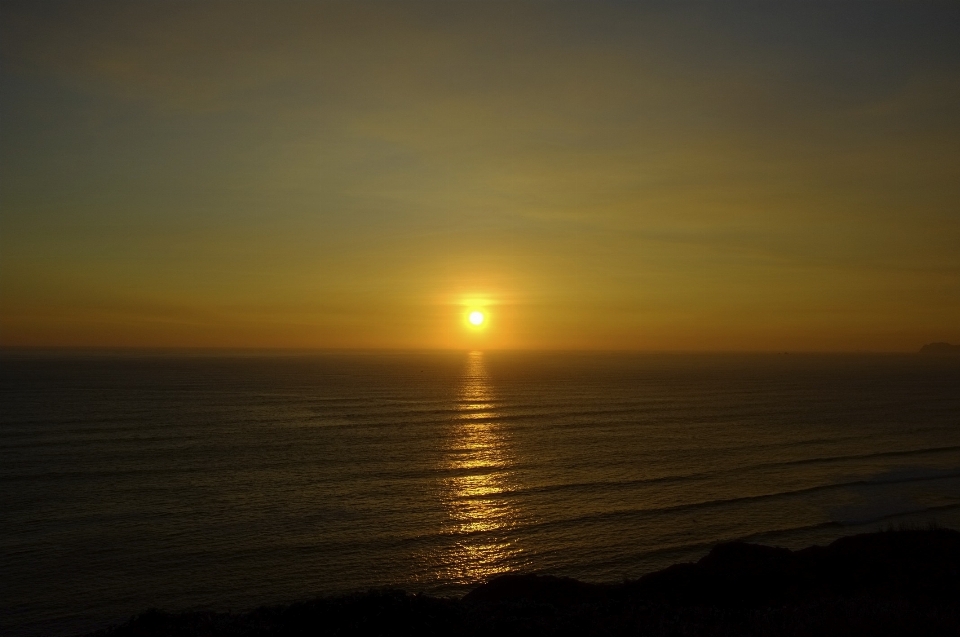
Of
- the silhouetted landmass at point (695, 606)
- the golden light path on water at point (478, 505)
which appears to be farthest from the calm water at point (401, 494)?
the silhouetted landmass at point (695, 606)

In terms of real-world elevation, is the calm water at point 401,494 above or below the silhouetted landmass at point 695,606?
below

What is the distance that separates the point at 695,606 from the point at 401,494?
27708 mm

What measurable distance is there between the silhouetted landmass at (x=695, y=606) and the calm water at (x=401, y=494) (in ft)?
25.8

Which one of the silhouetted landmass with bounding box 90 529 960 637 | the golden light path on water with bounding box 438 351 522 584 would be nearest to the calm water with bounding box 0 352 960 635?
the golden light path on water with bounding box 438 351 522 584

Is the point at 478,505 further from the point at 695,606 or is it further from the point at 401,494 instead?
the point at 695,606

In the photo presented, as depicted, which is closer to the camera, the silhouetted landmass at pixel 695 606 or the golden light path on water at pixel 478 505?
the silhouetted landmass at pixel 695 606

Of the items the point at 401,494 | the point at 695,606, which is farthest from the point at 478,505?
the point at 695,606

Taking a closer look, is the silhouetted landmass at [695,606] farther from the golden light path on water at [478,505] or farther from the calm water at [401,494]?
the golden light path on water at [478,505]

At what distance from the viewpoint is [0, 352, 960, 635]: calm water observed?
1145 inches

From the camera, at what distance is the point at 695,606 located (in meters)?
18.3

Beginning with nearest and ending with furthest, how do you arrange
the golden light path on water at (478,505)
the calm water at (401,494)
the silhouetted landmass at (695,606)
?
the silhouetted landmass at (695,606), the calm water at (401,494), the golden light path on water at (478,505)

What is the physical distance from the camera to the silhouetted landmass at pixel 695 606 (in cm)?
1510

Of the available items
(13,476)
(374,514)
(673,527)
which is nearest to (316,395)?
(13,476)

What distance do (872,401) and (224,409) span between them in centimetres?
9817
